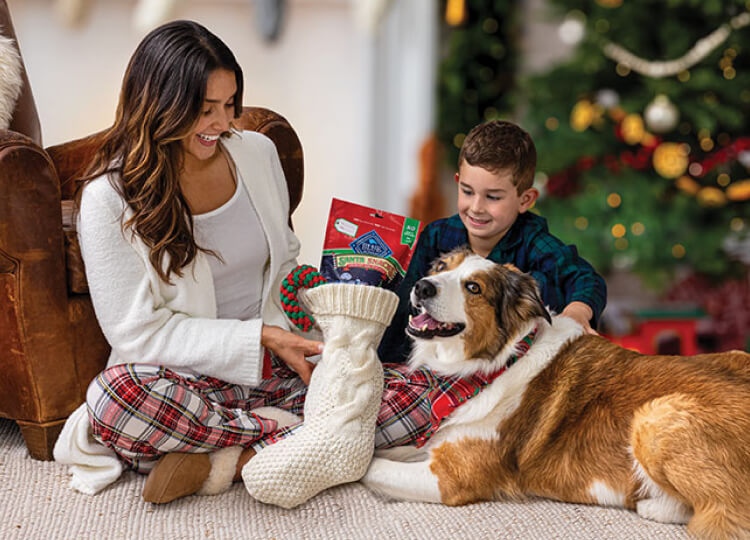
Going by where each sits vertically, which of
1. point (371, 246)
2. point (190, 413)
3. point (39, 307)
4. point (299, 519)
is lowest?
point (299, 519)

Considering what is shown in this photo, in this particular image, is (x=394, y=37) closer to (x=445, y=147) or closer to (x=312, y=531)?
(x=445, y=147)

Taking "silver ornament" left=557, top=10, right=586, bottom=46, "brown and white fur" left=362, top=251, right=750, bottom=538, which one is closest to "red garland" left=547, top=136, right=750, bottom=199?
"silver ornament" left=557, top=10, right=586, bottom=46

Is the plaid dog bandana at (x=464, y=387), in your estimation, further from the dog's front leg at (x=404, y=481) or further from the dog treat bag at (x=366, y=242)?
the dog treat bag at (x=366, y=242)

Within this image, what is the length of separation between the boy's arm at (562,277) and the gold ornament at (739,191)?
1.90 meters

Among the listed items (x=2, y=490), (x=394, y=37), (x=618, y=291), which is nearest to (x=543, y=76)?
(x=394, y=37)

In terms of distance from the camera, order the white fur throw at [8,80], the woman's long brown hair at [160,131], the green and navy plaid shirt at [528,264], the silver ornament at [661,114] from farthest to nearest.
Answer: the silver ornament at [661,114]
the white fur throw at [8,80]
the green and navy plaid shirt at [528,264]
the woman's long brown hair at [160,131]

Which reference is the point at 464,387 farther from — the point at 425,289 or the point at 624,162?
the point at 624,162

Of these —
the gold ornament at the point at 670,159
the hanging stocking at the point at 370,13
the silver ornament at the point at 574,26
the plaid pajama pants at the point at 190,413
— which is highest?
the silver ornament at the point at 574,26

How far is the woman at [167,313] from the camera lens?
4.83 feet

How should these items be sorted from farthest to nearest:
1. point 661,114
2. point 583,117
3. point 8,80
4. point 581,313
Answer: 1. point 583,117
2. point 661,114
3. point 8,80
4. point 581,313

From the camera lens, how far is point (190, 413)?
4.86 ft

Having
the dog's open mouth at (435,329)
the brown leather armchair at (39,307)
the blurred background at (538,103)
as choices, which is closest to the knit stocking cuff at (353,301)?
the dog's open mouth at (435,329)

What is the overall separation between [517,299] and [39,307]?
1038 mm

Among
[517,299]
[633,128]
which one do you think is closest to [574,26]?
[633,128]
